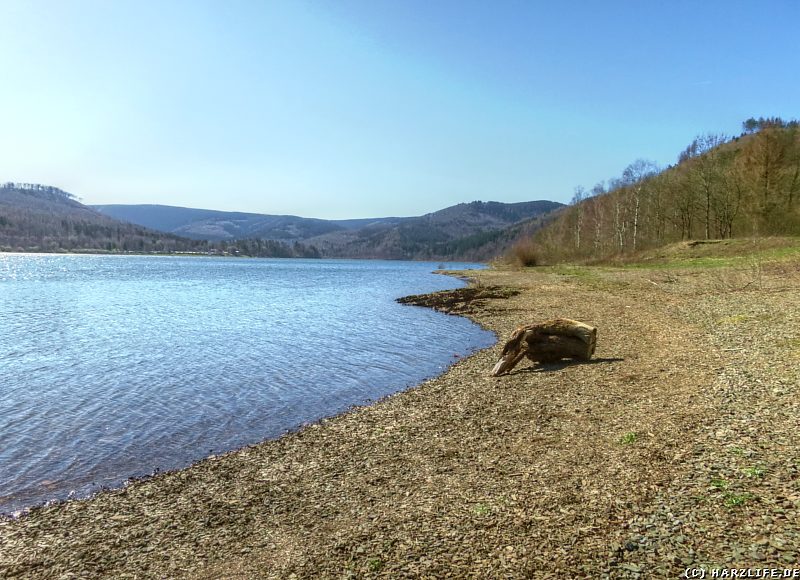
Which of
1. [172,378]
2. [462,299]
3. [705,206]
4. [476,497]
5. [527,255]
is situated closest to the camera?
[476,497]

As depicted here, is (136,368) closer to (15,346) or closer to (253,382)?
(253,382)

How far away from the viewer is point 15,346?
1045 inches

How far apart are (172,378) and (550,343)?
15414mm

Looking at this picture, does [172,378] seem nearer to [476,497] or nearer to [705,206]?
[476,497]

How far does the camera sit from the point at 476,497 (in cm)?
826

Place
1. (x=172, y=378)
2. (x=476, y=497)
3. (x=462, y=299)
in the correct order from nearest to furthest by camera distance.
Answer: (x=476, y=497) < (x=172, y=378) < (x=462, y=299)

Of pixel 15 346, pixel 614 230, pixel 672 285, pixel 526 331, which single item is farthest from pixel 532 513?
pixel 614 230

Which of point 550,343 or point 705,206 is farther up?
point 705,206

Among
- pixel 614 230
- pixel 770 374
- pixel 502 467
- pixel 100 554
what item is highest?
pixel 614 230

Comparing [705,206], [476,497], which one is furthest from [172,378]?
[705,206]

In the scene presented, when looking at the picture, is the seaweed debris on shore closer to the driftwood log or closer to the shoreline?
the driftwood log

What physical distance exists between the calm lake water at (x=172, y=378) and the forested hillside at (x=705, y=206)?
40265 mm

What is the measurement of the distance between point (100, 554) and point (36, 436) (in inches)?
304

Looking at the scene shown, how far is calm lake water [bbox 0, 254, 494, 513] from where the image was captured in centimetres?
1255
